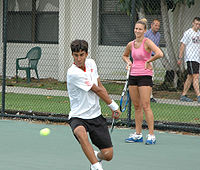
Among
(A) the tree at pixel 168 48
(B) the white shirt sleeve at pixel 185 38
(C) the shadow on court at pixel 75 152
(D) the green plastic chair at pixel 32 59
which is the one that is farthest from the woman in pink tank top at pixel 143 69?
(D) the green plastic chair at pixel 32 59

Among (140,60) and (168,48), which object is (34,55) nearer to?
(168,48)

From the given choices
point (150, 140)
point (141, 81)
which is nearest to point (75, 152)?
point (150, 140)

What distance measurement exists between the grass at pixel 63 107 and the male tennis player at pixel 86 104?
4630 millimetres

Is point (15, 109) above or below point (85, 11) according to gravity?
below

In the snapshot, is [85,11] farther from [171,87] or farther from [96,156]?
[96,156]

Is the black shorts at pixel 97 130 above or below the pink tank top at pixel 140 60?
below

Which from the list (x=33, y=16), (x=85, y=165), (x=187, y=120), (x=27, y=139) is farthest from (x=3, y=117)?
(x=33, y=16)

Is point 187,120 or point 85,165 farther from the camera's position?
point 187,120

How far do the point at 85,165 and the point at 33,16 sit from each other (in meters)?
12.7

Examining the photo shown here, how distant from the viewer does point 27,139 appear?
866 centimetres

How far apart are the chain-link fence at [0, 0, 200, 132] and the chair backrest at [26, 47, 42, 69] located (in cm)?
9

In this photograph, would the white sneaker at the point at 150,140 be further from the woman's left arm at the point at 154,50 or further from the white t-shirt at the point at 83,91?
the white t-shirt at the point at 83,91

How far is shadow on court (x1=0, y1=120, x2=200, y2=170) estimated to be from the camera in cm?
688

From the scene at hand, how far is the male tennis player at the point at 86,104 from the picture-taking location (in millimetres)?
5945
